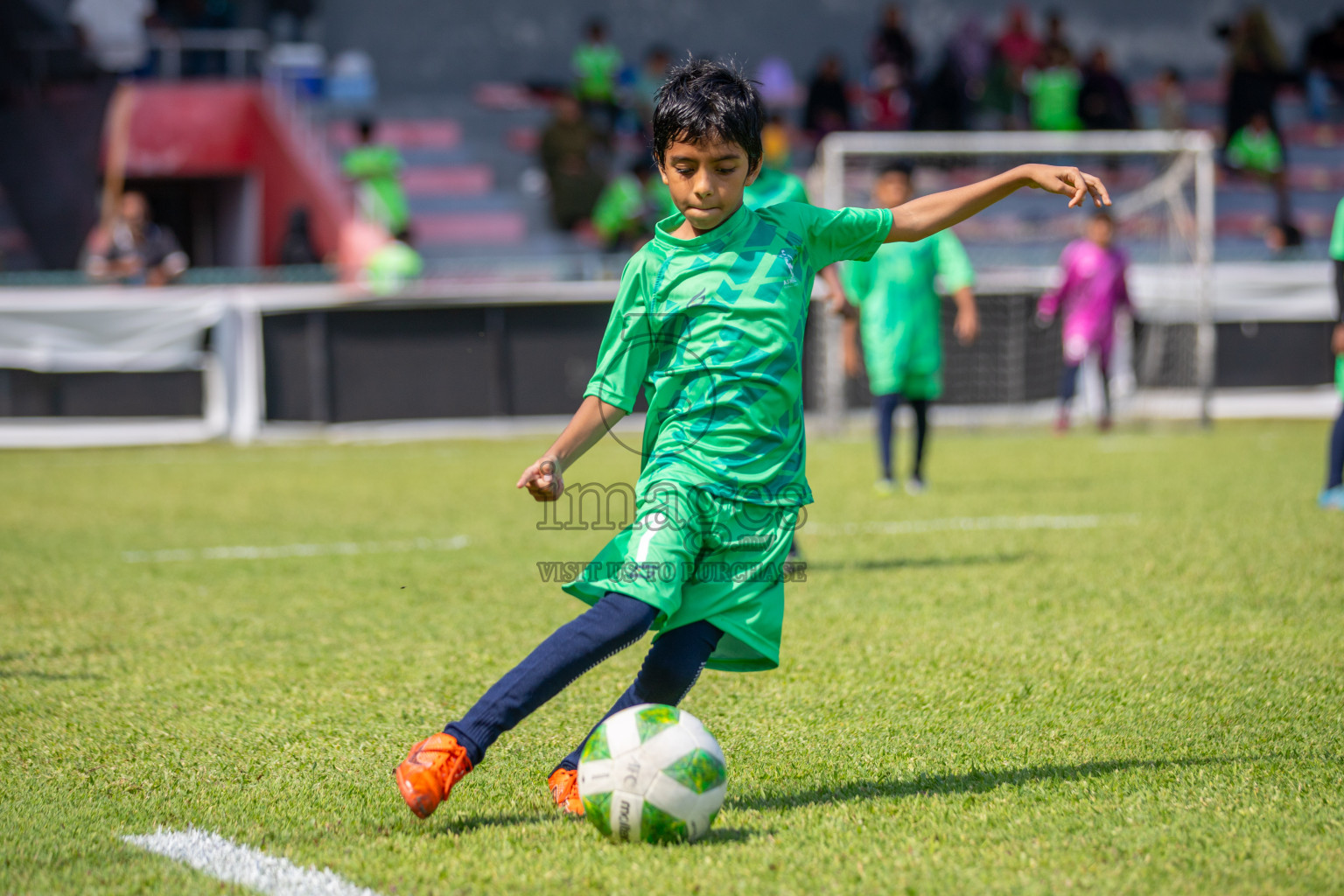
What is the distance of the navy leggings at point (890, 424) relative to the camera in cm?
855

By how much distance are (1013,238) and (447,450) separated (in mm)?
7399

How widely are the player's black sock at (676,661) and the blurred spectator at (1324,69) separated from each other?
2142cm

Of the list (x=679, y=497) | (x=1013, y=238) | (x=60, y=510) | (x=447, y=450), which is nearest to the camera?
(x=679, y=497)

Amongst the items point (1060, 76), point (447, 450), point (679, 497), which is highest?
point (1060, 76)

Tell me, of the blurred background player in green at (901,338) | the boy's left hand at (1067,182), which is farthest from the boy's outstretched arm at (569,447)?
the blurred background player in green at (901,338)

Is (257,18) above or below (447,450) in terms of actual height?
above

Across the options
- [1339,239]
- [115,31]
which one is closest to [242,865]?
[1339,239]

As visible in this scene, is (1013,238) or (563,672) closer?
(563,672)

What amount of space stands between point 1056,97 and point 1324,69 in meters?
5.05

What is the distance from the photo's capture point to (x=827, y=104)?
63.5 ft

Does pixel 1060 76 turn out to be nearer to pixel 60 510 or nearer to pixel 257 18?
pixel 257 18

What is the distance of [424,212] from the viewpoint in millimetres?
19562

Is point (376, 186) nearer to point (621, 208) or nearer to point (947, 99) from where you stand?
point (621, 208)

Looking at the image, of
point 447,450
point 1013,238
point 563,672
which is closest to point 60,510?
point 447,450
